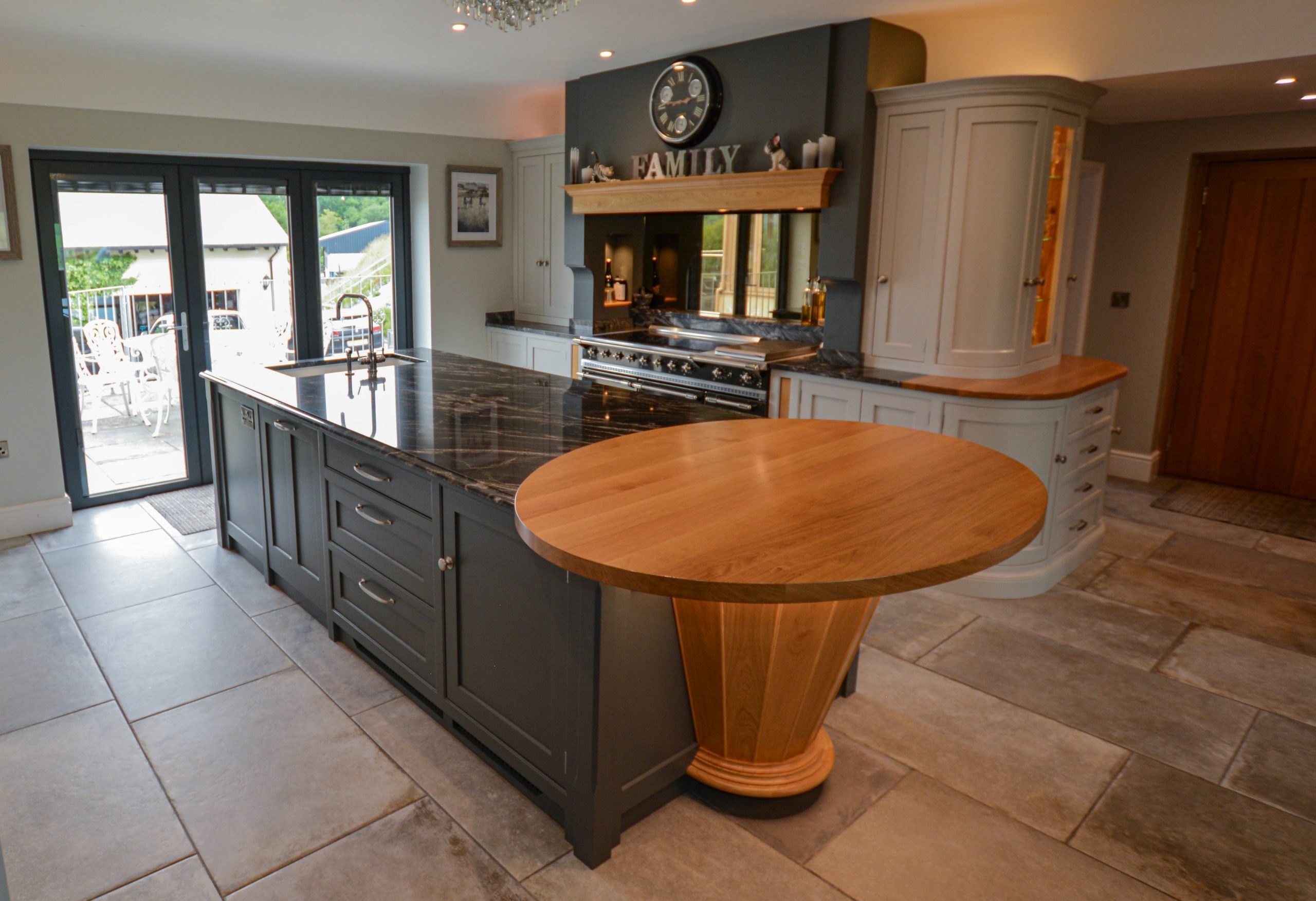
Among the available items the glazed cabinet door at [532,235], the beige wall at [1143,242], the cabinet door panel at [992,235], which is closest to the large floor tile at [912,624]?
the cabinet door panel at [992,235]

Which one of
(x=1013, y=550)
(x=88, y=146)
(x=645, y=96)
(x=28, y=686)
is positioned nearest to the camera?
(x=1013, y=550)

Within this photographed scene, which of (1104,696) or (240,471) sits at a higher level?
(240,471)

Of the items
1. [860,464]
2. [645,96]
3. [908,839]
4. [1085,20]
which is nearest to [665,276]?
[645,96]

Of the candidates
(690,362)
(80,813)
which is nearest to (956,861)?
(80,813)

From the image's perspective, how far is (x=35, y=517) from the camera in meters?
4.55

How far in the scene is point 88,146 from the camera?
4590mm

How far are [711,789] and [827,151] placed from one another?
311 centimetres

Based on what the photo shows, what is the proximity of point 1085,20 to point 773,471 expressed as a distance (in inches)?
120

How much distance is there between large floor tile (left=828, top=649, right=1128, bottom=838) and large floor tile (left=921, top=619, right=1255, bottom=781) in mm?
92

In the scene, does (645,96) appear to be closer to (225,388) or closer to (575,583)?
(225,388)

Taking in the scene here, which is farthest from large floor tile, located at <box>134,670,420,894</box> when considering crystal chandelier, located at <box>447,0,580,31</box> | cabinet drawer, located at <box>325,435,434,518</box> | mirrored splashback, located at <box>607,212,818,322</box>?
mirrored splashback, located at <box>607,212,818,322</box>

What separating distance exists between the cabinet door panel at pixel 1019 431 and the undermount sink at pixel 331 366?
105 inches

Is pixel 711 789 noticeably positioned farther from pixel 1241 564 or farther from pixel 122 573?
pixel 1241 564

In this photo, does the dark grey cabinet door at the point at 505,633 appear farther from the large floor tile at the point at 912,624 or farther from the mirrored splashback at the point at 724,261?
the mirrored splashback at the point at 724,261
